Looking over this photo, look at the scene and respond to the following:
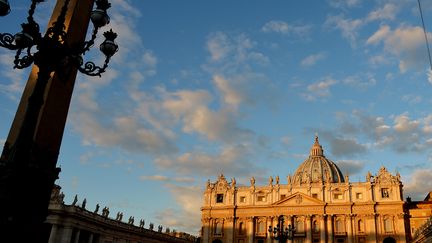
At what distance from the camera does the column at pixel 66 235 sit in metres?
35.0

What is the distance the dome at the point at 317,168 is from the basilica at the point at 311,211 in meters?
21.9

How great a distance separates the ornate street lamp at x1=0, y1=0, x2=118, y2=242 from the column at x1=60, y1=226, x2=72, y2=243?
91.1ft

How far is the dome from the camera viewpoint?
7906 cm

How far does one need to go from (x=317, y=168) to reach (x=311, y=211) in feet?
89.5

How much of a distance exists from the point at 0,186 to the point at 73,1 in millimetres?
5764

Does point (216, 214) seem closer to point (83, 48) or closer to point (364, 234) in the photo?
point (364, 234)

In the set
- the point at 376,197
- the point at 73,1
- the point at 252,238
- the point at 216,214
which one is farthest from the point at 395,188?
the point at 73,1

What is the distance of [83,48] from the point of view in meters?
8.91

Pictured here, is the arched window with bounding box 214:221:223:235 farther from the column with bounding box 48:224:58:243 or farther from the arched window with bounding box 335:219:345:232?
the column with bounding box 48:224:58:243

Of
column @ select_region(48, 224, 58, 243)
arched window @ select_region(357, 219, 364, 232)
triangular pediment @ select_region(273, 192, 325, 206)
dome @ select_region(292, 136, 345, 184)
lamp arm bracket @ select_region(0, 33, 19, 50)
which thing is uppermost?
dome @ select_region(292, 136, 345, 184)

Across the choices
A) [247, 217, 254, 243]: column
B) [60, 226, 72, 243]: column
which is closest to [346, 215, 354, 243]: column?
[247, 217, 254, 243]: column

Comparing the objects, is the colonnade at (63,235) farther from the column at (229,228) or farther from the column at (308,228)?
the column at (308,228)

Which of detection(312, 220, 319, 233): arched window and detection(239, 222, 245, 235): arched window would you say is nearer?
detection(312, 220, 319, 233): arched window

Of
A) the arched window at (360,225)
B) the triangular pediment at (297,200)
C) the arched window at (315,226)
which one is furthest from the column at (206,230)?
the arched window at (360,225)
